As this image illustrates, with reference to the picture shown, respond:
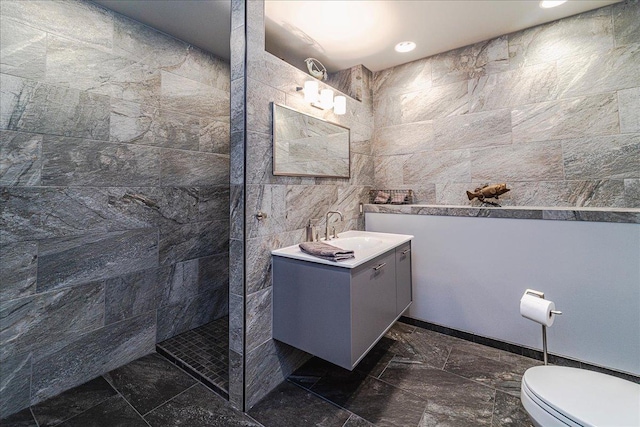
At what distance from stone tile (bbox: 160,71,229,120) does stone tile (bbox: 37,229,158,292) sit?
3.60 feet

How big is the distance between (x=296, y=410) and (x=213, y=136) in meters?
2.32

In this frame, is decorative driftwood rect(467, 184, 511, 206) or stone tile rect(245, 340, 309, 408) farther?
decorative driftwood rect(467, 184, 511, 206)

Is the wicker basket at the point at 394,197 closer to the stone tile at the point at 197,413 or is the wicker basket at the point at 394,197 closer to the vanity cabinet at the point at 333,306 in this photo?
the vanity cabinet at the point at 333,306

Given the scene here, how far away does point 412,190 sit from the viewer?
9.62ft

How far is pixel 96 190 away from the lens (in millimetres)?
1940

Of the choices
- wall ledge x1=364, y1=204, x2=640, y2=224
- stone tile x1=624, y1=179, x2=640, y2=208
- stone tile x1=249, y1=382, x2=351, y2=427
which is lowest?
stone tile x1=249, y1=382, x2=351, y2=427

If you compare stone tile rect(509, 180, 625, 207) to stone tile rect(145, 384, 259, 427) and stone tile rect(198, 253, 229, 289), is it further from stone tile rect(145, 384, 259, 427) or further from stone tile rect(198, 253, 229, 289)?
stone tile rect(198, 253, 229, 289)

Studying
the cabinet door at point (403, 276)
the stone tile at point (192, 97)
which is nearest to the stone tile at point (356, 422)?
the cabinet door at point (403, 276)

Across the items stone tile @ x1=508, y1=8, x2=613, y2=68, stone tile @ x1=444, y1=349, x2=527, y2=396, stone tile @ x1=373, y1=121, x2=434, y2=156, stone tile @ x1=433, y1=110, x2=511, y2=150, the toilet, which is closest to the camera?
the toilet

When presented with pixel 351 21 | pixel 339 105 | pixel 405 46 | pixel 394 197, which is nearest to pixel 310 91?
pixel 339 105

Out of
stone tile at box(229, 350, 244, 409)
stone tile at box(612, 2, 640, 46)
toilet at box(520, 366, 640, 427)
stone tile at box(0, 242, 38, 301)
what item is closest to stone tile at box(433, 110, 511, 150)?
stone tile at box(612, 2, 640, 46)

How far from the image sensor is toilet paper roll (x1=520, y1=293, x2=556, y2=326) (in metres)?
1.39

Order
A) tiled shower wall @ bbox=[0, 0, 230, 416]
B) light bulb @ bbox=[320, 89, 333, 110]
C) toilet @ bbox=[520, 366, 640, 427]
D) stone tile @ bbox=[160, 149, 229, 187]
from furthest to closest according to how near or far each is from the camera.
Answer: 1. stone tile @ bbox=[160, 149, 229, 187]
2. light bulb @ bbox=[320, 89, 333, 110]
3. tiled shower wall @ bbox=[0, 0, 230, 416]
4. toilet @ bbox=[520, 366, 640, 427]

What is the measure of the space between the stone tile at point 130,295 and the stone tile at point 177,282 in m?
0.05
